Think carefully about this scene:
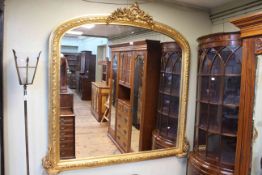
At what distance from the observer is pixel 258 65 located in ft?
5.37

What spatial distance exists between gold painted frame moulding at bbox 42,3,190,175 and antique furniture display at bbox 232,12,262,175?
76cm

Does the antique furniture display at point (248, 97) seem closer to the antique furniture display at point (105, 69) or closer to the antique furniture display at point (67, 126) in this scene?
the antique furniture display at point (105, 69)

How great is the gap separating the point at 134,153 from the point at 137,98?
55 centimetres

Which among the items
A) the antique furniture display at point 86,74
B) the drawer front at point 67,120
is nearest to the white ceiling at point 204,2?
the antique furniture display at point 86,74

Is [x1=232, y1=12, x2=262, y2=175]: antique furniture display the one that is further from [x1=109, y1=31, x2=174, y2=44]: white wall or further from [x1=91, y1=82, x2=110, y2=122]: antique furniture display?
[x1=91, y1=82, x2=110, y2=122]: antique furniture display

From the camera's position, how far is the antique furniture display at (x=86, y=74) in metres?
2.13

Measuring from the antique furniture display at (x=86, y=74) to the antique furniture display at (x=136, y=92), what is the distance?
0.28 metres

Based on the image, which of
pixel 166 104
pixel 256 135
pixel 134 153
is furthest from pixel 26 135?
pixel 256 135

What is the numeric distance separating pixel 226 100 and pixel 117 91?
1.02 metres

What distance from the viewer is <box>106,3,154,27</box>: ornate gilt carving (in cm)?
205

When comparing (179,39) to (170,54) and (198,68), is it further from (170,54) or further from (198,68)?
(198,68)

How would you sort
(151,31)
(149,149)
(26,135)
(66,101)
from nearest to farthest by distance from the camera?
(26,135), (66,101), (151,31), (149,149)

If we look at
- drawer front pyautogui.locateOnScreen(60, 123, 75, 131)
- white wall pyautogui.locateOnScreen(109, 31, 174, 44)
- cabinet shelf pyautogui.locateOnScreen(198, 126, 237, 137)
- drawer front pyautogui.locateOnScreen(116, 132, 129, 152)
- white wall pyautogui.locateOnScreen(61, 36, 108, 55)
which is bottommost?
drawer front pyautogui.locateOnScreen(116, 132, 129, 152)

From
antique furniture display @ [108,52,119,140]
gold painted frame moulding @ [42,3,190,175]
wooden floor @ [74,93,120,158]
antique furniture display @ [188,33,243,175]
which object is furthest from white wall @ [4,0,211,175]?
antique furniture display @ [188,33,243,175]
